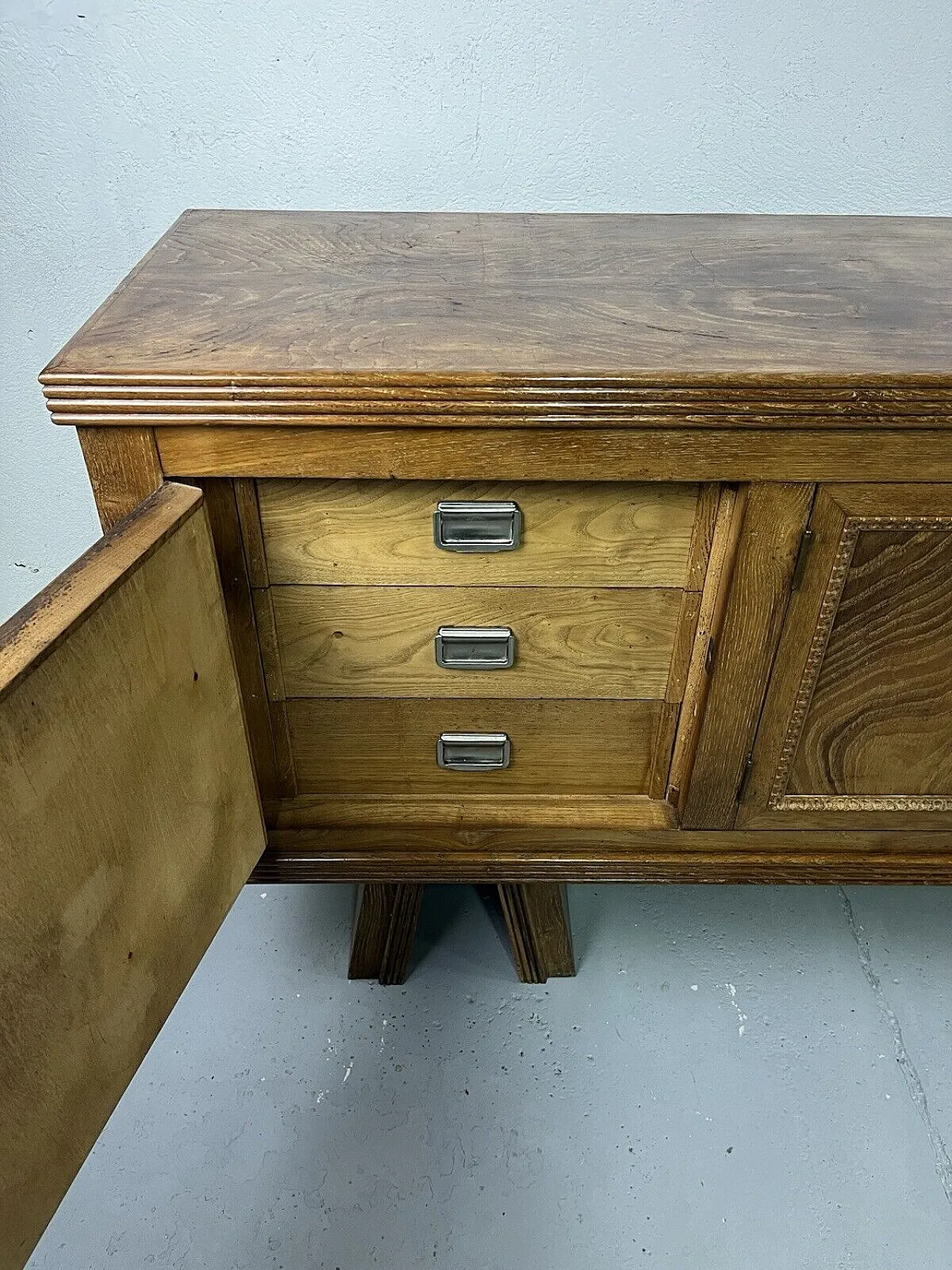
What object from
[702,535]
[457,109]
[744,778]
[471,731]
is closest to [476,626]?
[471,731]

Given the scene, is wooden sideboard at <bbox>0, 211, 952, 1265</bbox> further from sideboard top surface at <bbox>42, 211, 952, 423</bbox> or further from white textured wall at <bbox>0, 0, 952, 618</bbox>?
white textured wall at <bbox>0, 0, 952, 618</bbox>

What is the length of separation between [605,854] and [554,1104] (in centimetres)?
33

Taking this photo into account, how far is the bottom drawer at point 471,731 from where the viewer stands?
37.0 inches

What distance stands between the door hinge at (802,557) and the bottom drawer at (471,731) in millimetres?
197

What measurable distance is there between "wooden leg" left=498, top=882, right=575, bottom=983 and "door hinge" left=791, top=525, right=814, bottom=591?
1.65 feet

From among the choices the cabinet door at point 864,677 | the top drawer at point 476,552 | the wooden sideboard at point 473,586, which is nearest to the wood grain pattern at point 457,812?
the wooden sideboard at point 473,586

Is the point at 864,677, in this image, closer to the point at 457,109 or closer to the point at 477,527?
the point at 477,527

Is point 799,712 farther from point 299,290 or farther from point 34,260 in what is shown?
point 34,260

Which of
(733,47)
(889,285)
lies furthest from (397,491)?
(733,47)

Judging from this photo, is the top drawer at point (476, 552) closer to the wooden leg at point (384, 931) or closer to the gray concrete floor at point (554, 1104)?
the wooden leg at point (384, 931)

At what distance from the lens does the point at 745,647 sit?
86cm

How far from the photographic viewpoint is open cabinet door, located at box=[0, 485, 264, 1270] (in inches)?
21.9

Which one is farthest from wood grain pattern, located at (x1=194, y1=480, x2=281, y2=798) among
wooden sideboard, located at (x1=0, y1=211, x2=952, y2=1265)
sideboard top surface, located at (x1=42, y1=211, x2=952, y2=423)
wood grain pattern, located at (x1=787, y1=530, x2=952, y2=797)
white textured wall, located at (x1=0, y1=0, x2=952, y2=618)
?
white textured wall, located at (x1=0, y1=0, x2=952, y2=618)

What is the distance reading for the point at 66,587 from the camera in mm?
592
